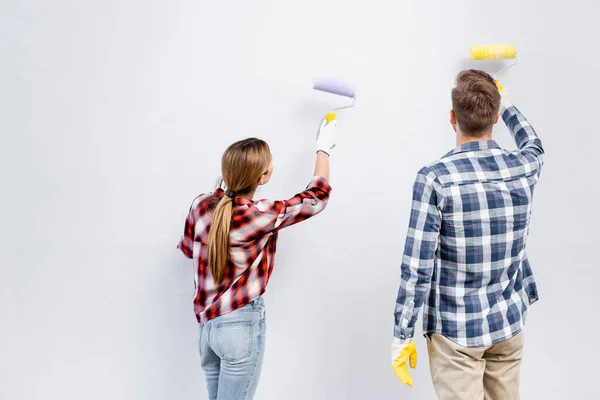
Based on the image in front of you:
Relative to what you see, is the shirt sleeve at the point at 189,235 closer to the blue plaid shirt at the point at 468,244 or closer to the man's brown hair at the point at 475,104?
the blue plaid shirt at the point at 468,244

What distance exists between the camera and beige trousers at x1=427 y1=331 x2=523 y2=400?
980mm

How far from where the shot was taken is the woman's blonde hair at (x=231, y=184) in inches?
39.7

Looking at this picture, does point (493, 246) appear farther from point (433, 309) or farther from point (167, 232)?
point (167, 232)

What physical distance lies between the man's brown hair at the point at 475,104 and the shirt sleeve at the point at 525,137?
0.46 ft

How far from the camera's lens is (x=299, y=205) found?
3.52 feet

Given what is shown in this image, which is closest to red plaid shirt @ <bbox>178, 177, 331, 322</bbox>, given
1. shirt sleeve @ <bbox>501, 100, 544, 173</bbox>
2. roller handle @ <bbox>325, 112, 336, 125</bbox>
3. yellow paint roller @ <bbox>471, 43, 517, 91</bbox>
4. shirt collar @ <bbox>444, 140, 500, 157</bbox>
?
roller handle @ <bbox>325, 112, 336, 125</bbox>

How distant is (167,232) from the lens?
135 centimetres

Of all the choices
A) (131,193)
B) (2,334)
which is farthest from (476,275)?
(2,334)

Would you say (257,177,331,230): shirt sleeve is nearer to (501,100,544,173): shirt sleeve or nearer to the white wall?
the white wall

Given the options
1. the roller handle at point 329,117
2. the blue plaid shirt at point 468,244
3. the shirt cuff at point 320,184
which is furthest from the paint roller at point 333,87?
the blue plaid shirt at point 468,244

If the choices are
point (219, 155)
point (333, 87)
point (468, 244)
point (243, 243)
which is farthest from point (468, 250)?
point (219, 155)

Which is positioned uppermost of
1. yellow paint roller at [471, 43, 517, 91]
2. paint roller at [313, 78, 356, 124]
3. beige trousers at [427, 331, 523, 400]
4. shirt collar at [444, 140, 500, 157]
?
yellow paint roller at [471, 43, 517, 91]

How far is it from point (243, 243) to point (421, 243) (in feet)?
1.24

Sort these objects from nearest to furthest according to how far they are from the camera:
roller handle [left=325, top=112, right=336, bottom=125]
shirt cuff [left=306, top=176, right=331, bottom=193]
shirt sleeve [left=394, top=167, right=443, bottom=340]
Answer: shirt sleeve [left=394, top=167, right=443, bottom=340] < shirt cuff [left=306, top=176, right=331, bottom=193] < roller handle [left=325, top=112, right=336, bottom=125]
